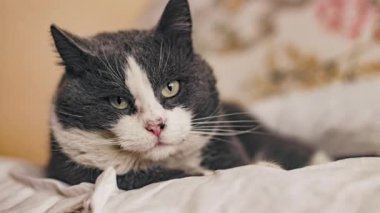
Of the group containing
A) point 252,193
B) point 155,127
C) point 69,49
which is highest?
point 69,49

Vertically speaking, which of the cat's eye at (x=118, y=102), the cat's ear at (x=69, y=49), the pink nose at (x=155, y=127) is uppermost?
the cat's ear at (x=69, y=49)

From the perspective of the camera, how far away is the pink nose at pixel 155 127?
0.87 m

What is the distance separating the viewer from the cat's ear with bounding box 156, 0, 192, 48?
3.20 ft

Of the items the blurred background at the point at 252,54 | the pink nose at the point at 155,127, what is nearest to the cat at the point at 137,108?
the pink nose at the point at 155,127

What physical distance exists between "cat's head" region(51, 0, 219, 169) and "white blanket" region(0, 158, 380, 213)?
10 cm

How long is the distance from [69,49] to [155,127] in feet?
0.70

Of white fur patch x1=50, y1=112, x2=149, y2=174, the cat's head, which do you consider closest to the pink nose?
the cat's head

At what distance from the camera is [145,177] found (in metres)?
0.96

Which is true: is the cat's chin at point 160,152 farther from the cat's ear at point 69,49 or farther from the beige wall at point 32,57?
the beige wall at point 32,57

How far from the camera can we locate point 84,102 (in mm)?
940

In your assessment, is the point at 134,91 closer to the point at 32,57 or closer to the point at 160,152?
the point at 160,152

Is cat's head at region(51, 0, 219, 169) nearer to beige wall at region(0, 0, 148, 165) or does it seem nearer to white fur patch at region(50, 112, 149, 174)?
white fur patch at region(50, 112, 149, 174)

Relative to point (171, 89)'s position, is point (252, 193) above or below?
below

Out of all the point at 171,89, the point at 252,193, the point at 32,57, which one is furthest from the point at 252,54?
the point at 252,193
